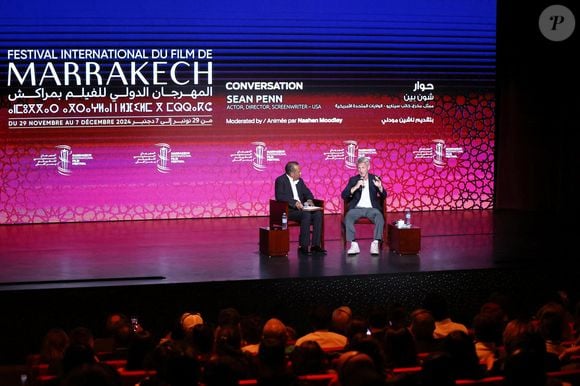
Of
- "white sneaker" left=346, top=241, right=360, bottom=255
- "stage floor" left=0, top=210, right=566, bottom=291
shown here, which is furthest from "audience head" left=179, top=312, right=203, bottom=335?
"white sneaker" left=346, top=241, right=360, bottom=255

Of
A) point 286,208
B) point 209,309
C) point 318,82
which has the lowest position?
point 209,309

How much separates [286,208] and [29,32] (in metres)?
4.07

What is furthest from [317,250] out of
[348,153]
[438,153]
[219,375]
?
[219,375]

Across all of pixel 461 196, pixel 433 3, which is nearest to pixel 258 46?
pixel 433 3

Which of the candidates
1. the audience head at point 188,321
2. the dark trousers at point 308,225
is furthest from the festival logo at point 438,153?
the audience head at point 188,321

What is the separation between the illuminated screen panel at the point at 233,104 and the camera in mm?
9359

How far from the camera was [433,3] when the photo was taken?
10.1 metres

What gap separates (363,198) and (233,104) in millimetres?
2865

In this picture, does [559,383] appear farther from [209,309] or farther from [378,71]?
[378,71]

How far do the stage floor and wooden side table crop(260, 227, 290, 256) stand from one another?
9cm

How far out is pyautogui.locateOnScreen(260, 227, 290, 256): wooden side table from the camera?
22.5ft

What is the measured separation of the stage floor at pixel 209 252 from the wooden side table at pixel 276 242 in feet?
0.29

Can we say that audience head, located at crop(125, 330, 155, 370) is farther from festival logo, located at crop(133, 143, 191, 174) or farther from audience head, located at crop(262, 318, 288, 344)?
festival logo, located at crop(133, 143, 191, 174)

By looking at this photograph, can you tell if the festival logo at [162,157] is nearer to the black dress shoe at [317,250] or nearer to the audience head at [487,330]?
the black dress shoe at [317,250]
